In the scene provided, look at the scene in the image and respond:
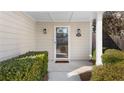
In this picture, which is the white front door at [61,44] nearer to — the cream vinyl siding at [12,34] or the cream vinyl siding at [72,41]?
the cream vinyl siding at [72,41]

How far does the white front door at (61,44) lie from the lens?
16547 mm

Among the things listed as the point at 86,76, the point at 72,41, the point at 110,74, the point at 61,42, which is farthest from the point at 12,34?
the point at 72,41

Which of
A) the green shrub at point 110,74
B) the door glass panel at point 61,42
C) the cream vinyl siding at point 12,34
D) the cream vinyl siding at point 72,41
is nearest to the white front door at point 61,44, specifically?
the door glass panel at point 61,42

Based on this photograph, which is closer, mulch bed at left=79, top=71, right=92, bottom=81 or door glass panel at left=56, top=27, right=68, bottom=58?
mulch bed at left=79, top=71, right=92, bottom=81

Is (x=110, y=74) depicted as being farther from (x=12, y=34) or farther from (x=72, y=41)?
(x=72, y=41)

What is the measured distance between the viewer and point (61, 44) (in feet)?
54.6

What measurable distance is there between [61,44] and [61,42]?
127mm

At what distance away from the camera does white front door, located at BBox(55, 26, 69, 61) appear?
16547 mm

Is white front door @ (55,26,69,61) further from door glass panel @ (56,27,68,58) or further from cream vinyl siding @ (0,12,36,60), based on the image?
cream vinyl siding @ (0,12,36,60)

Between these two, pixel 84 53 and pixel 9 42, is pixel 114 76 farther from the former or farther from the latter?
pixel 84 53

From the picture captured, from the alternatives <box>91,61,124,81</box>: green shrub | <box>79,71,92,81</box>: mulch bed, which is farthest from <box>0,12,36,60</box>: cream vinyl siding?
<box>91,61,124,81</box>: green shrub

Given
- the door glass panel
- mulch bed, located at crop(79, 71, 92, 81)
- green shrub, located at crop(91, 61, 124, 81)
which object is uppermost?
the door glass panel
